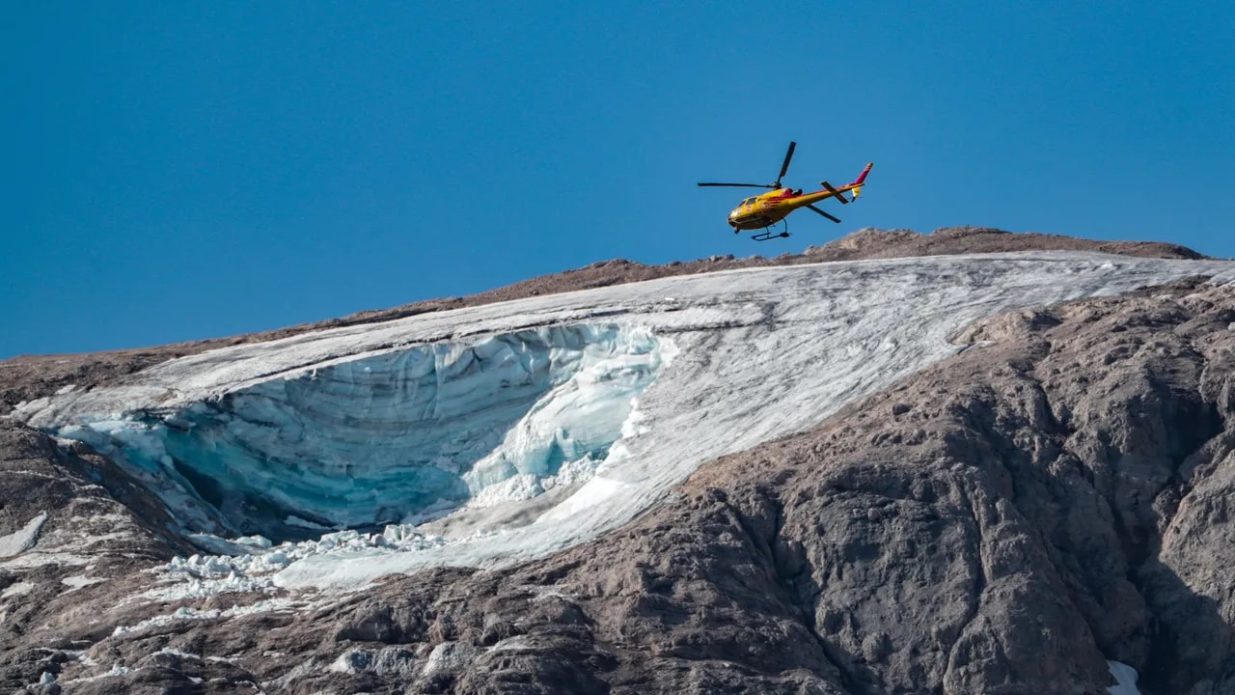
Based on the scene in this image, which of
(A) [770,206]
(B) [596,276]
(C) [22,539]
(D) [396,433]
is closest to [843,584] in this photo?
(D) [396,433]

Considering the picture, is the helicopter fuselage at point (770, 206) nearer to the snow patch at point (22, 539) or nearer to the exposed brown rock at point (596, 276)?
the exposed brown rock at point (596, 276)

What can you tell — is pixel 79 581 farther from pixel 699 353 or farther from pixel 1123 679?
pixel 1123 679

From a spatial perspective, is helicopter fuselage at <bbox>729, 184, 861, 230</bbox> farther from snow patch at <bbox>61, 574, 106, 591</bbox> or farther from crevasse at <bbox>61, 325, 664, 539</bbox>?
snow patch at <bbox>61, 574, 106, 591</bbox>

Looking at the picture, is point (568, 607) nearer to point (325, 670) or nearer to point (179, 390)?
point (325, 670)

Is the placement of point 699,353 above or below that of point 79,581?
above

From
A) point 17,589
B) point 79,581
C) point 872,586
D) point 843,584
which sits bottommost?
point 872,586

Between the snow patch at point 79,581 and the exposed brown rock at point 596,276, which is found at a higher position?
the exposed brown rock at point 596,276

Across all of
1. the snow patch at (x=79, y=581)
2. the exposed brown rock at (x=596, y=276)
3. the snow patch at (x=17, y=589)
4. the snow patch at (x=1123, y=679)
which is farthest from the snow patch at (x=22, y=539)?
the snow patch at (x=1123, y=679)
